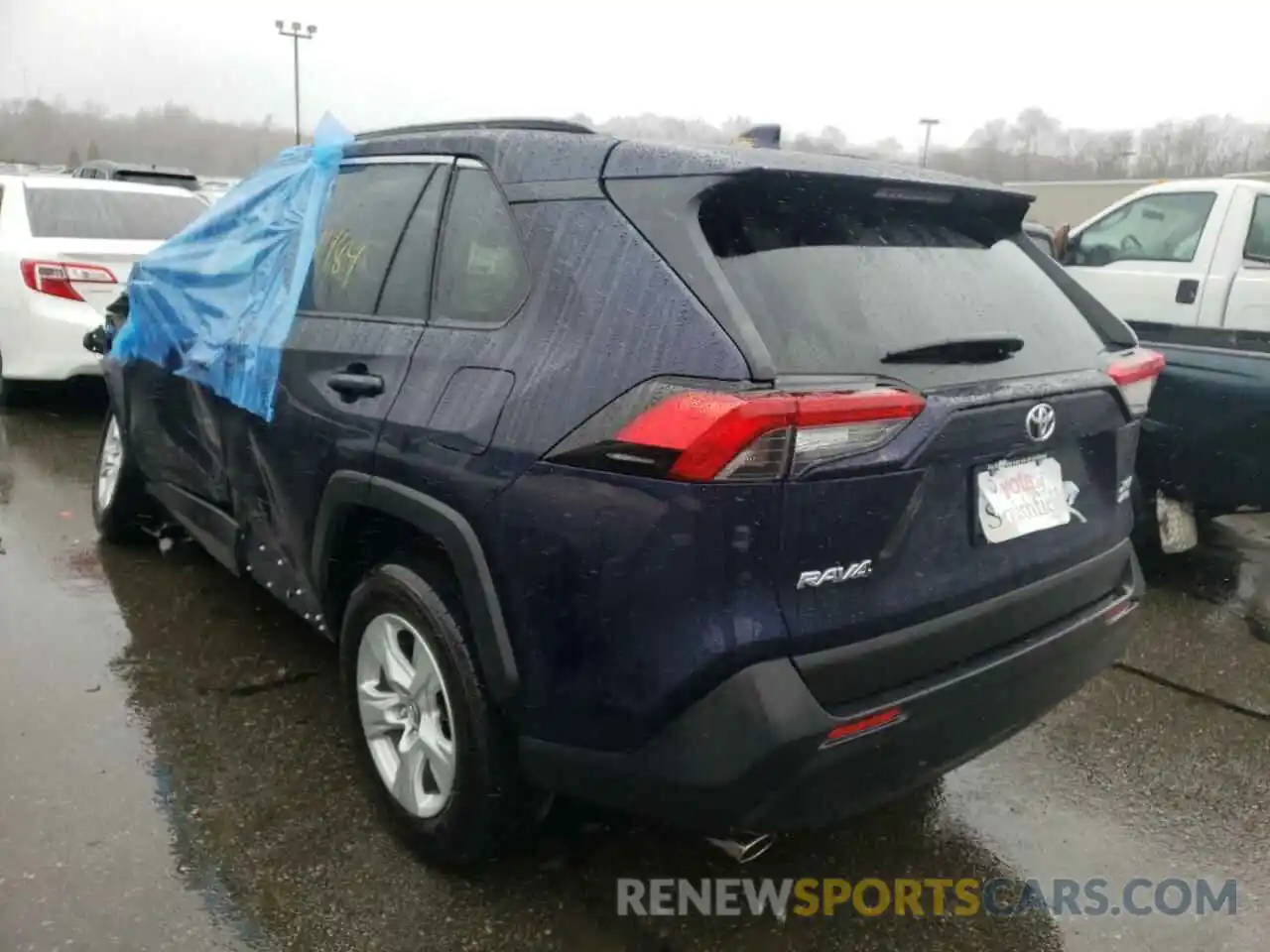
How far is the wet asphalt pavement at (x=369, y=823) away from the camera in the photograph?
245 cm

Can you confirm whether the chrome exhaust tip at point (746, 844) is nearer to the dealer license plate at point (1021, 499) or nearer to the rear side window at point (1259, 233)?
the dealer license plate at point (1021, 499)

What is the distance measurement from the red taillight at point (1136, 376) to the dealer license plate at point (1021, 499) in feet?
1.24

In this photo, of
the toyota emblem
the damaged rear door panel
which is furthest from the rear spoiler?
the toyota emblem

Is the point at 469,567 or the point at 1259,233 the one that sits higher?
the point at 1259,233

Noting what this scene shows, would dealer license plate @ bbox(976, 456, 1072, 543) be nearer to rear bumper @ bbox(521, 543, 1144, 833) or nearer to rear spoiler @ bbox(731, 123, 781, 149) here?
rear bumper @ bbox(521, 543, 1144, 833)

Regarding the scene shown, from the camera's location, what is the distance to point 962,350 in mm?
2230

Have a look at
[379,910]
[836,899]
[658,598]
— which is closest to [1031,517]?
[658,598]

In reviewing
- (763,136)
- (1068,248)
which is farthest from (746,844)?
(1068,248)

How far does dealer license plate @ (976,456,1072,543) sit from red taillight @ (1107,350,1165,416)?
1.24 ft

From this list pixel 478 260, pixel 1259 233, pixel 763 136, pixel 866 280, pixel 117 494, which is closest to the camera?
pixel 866 280

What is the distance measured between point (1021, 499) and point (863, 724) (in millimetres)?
665

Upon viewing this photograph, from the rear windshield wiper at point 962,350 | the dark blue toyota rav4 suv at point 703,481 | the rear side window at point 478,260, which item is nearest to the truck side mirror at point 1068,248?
the dark blue toyota rav4 suv at point 703,481

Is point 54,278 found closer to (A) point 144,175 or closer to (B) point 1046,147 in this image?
(A) point 144,175

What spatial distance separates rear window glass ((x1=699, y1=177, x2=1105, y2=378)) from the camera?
206 cm
